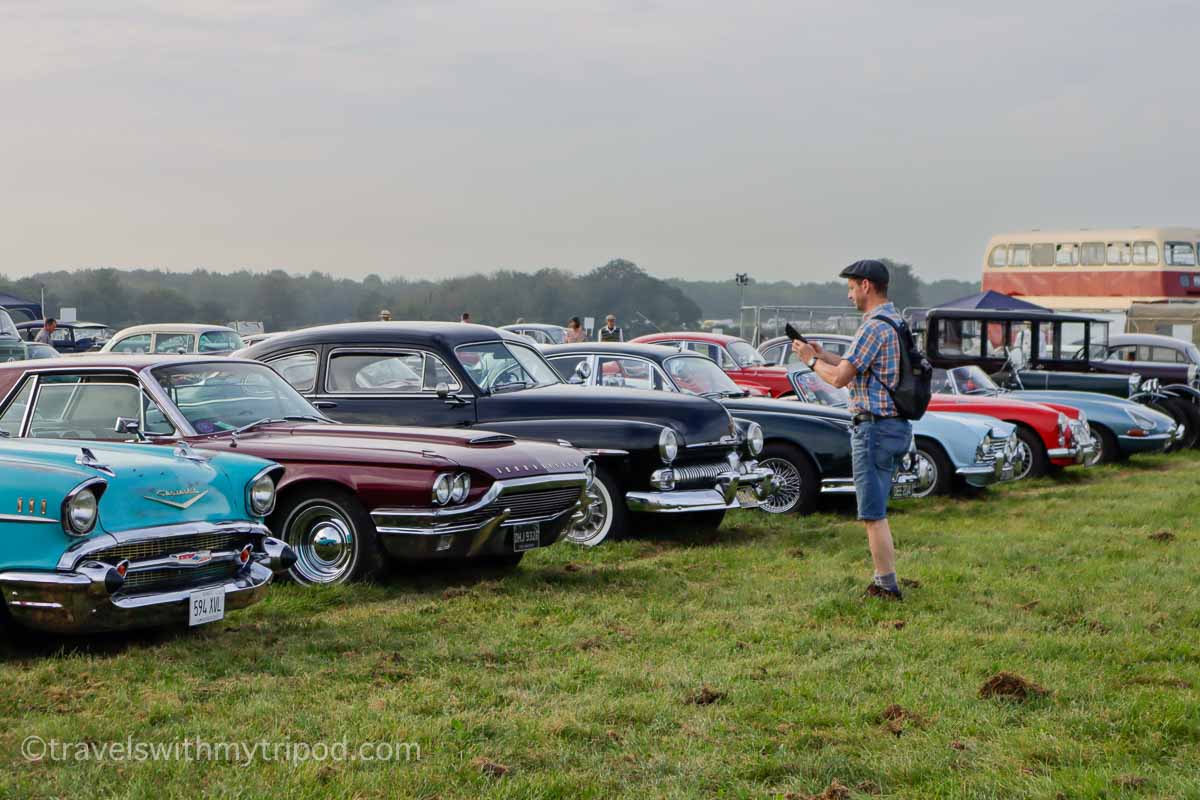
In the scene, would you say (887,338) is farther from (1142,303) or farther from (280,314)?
(280,314)

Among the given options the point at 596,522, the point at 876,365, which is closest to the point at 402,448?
the point at 596,522

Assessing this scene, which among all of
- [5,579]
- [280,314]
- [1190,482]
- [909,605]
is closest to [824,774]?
[909,605]

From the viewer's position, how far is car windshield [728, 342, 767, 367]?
18.5 metres

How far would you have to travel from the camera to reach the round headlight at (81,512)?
582cm

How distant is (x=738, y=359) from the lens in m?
18.5

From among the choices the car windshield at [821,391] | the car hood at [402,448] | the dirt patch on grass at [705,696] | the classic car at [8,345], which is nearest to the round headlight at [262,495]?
the car hood at [402,448]

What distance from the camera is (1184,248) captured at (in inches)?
1321

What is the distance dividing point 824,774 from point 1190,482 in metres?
12.2

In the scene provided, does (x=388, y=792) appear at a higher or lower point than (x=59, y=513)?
lower

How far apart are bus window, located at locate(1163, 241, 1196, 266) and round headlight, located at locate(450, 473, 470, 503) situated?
30.0 metres

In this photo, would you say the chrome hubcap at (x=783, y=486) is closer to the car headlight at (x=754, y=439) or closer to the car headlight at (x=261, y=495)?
the car headlight at (x=754, y=439)

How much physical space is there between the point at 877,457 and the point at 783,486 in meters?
4.32

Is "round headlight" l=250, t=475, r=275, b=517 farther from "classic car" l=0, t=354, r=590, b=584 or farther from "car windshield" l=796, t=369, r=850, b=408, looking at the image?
"car windshield" l=796, t=369, r=850, b=408

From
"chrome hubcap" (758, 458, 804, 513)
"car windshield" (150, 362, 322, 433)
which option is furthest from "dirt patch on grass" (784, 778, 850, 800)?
"chrome hubcap" (758, 458, 804, 513)
